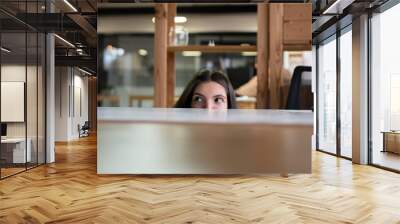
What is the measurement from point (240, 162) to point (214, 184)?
51 centimetres

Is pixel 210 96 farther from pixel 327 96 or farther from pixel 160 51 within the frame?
pixel 327 96

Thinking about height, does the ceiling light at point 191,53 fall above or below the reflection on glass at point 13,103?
above

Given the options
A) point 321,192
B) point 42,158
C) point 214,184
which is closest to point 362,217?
point 321,192

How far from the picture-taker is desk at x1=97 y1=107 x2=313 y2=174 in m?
5.44

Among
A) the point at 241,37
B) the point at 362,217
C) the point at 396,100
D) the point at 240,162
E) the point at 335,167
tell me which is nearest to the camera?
the point at 362,217

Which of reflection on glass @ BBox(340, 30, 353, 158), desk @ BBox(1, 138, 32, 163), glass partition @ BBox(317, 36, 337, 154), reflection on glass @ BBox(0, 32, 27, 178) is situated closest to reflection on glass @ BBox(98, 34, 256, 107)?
reflection on glass @ BBox(0, 32, 27, 178)

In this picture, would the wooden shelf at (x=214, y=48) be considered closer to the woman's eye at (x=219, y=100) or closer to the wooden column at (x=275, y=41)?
the wooden column at (x=275, y=41)

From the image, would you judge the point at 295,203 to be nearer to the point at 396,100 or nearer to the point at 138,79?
the point at 138,79

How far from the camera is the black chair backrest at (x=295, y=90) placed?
5395 millimetres

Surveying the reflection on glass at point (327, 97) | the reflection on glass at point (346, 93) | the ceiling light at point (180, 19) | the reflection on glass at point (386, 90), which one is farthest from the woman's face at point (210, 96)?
the reflection on glass at point (327, 97)

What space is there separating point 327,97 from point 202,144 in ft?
16.1

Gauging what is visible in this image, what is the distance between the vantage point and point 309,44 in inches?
209

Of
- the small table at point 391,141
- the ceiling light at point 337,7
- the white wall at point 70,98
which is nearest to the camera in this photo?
the ceiling light at point 337,7

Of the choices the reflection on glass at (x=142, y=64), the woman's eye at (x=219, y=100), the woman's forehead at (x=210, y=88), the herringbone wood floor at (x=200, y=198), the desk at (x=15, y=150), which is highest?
the reflection on glass at (x=142, y=64)
